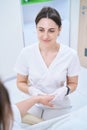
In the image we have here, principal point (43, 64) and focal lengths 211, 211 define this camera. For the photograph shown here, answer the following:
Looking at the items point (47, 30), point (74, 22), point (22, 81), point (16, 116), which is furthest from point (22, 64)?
point (74, 22)

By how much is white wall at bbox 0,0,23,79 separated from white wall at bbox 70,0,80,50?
0.79m

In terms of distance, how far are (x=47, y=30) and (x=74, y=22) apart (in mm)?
1649

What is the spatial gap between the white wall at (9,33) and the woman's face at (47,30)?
1072 millimetres

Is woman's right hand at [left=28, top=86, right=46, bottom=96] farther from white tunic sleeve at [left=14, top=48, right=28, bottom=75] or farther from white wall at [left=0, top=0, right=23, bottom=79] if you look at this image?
white wall at [left=0, top=0, right=23, bottom=79]

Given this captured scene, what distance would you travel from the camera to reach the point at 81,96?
1.94 meters

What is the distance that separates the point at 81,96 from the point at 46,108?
723mm

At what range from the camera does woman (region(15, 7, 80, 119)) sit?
124cm

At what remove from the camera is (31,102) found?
105 cm

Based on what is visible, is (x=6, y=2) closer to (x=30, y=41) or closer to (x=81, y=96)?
(x=30, y=41)

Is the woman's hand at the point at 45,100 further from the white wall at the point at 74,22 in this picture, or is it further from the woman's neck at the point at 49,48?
the white wall at the point at 74,22

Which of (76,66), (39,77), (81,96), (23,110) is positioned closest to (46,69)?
(39,77)

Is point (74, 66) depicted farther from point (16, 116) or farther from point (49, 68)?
A: point (16, 116)

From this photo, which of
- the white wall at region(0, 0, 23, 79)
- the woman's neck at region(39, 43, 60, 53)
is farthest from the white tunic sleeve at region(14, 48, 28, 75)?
the white wall at region(0, 0, 23, 79)

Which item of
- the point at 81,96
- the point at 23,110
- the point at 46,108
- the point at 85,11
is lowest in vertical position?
the point at 81,96
